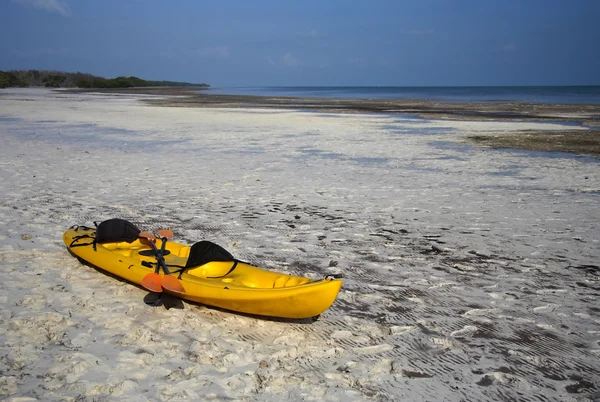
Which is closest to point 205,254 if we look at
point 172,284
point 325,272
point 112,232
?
point 172,284

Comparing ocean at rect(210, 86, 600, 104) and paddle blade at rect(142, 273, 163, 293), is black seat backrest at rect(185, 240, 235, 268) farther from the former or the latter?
ocean at rect(210, 86, 600, 104)

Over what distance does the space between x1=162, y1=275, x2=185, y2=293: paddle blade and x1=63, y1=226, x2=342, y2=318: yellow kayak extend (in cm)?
1

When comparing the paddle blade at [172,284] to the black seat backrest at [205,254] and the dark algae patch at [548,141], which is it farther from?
the dark algae patch at [548,141]

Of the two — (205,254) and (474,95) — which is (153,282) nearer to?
(205,254)

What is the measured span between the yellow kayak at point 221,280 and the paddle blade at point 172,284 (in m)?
0.01

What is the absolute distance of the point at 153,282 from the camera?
461 centimetres

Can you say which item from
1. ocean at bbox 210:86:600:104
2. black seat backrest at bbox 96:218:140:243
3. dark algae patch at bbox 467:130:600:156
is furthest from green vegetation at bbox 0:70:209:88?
black seat backrest at bbox 96:218:140:243

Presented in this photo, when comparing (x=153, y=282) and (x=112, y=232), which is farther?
(x=112, y=232)

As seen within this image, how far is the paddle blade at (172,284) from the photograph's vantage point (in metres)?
4.52

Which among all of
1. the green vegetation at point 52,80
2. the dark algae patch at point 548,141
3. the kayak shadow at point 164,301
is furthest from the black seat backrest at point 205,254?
the green vegetation at point 52,80

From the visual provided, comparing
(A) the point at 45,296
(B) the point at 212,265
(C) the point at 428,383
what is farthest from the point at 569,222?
(A) the point at 45,296

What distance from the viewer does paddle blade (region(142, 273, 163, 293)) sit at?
4.57m

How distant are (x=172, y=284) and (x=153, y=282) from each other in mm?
202

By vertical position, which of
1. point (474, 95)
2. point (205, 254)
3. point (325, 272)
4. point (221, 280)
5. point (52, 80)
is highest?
point (52, 80)
